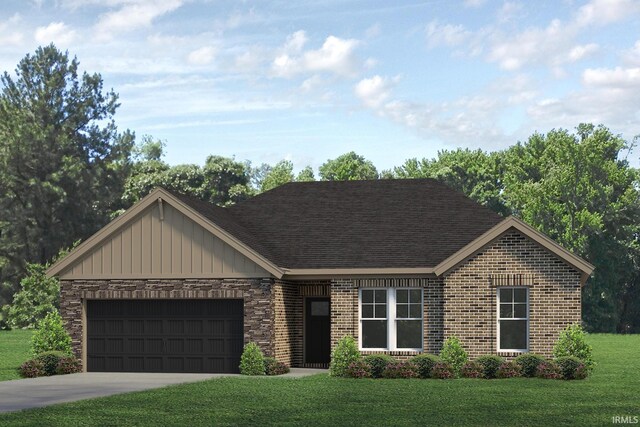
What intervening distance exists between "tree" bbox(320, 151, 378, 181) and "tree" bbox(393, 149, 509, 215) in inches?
179

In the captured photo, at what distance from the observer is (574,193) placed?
81.7 metres

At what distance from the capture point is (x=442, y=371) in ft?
102

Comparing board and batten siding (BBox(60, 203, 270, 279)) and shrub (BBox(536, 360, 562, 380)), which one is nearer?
shrub (BBox(536, 360, 562, 380))

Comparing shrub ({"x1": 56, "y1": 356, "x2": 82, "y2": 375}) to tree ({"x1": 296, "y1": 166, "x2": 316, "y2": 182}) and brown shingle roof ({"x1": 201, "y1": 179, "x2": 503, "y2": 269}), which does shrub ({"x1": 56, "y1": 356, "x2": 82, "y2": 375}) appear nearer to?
brown shingle roof ({"x1": 201, "y1": 179, "x2": 503, "y2": 269})

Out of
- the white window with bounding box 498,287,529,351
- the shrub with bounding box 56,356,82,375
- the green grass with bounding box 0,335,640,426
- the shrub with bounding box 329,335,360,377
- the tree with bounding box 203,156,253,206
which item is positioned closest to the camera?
the green grass with bounding box 0,335,640,426

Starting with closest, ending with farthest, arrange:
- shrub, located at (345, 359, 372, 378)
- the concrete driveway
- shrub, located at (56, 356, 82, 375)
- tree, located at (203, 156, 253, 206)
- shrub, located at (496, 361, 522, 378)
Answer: the concrete driveway, shrub, located at (496, 361, 522, 378), shrub, located at (345, 359, 372, 378), shrub, located at (56, 356, 82, 375), tree, located at (203, 156, 253, 206)

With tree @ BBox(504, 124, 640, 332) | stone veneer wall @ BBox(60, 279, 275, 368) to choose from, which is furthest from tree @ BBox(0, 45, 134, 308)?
stone veneer wall @ BBox(60, 279, 275, 368)

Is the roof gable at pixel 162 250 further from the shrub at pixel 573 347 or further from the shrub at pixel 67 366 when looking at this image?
the shrub at pixel 573 347

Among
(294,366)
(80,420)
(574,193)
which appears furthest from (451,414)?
(574,193)

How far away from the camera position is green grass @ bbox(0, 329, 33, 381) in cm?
3375

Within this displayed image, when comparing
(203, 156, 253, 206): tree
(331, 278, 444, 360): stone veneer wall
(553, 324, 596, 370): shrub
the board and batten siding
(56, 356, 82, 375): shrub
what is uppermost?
(203, 156, 253, 206): tree

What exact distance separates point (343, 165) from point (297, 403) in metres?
66.7

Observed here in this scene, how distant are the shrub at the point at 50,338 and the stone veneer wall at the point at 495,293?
1197cm

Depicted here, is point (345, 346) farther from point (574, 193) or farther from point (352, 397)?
point (574, 193)
